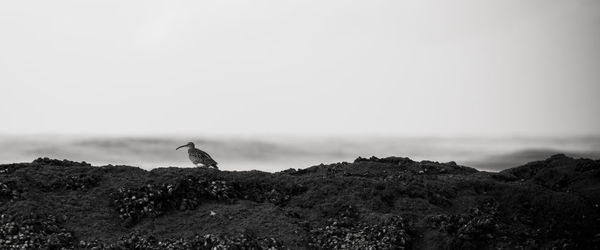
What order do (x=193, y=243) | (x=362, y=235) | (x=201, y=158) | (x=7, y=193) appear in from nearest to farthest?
(x=193, y=243) → (x=362, y=235) → (x=7, y=193) → (x=201, y=158)

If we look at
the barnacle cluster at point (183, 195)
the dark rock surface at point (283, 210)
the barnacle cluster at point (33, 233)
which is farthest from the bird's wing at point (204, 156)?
the barnacle cluster at point (33, 233)

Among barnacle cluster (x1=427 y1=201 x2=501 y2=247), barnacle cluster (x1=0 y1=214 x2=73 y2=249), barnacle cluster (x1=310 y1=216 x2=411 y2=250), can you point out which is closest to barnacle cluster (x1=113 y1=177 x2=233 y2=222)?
barnacle cluster (x1=0 y1=214 x2=73 y2=249)

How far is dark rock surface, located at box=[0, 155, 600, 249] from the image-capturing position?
63.0 feet

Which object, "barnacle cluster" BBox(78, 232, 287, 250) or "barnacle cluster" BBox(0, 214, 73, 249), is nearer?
"barnacle cluster" BBox(0, 214, 73, 249)

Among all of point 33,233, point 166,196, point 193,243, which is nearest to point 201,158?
point 166,196

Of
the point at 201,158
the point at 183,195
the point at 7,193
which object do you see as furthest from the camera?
the point at 201,158

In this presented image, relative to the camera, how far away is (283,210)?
20734 mm

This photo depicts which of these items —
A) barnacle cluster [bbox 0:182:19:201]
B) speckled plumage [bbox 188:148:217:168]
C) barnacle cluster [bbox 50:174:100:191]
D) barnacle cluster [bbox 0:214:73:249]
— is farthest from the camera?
speckled plumage [bbox 188:148:217:168]

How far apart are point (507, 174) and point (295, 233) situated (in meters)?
8.82

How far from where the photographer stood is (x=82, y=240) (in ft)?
62.1

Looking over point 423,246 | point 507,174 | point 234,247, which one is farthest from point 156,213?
point 507,174

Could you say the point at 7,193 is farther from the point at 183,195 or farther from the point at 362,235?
the point at 362,235

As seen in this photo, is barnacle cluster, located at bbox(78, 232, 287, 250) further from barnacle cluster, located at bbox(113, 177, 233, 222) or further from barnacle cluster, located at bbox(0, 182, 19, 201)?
barnacle cluster, located at bbox(0, 182, 19, 201)

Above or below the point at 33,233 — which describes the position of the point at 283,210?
above
